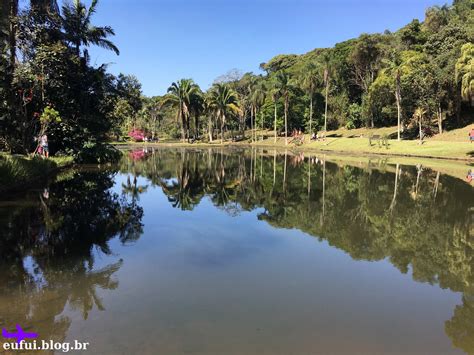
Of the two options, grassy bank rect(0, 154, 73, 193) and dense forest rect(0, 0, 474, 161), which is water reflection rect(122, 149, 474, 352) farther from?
dense forest rect(0, 0, 474, 161)

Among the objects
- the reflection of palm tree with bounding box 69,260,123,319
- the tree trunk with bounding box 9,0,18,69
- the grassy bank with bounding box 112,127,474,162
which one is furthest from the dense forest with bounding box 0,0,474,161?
the reflection of palm tree with bounding box 69,260,123,319

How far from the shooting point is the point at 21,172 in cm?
1653

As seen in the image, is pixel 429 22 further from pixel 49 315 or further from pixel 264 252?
pixel 49 315

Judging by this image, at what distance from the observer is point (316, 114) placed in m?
72.2

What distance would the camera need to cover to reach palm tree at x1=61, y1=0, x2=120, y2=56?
27.8 meters

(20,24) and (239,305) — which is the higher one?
(20,24)

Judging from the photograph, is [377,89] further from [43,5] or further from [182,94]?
[43,5]

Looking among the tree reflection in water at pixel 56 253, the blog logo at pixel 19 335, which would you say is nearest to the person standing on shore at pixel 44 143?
the tree reflection in water at pixel 56 253

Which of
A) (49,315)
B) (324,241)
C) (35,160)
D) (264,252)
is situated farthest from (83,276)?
(35,160)

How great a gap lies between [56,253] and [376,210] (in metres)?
9.87

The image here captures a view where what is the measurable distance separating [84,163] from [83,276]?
26070 millimetres

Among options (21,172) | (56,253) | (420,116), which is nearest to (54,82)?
(21,172)

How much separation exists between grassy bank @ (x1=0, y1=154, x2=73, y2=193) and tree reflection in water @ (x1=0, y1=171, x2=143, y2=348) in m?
1.28

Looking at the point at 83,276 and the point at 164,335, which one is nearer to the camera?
the point at 164,335
